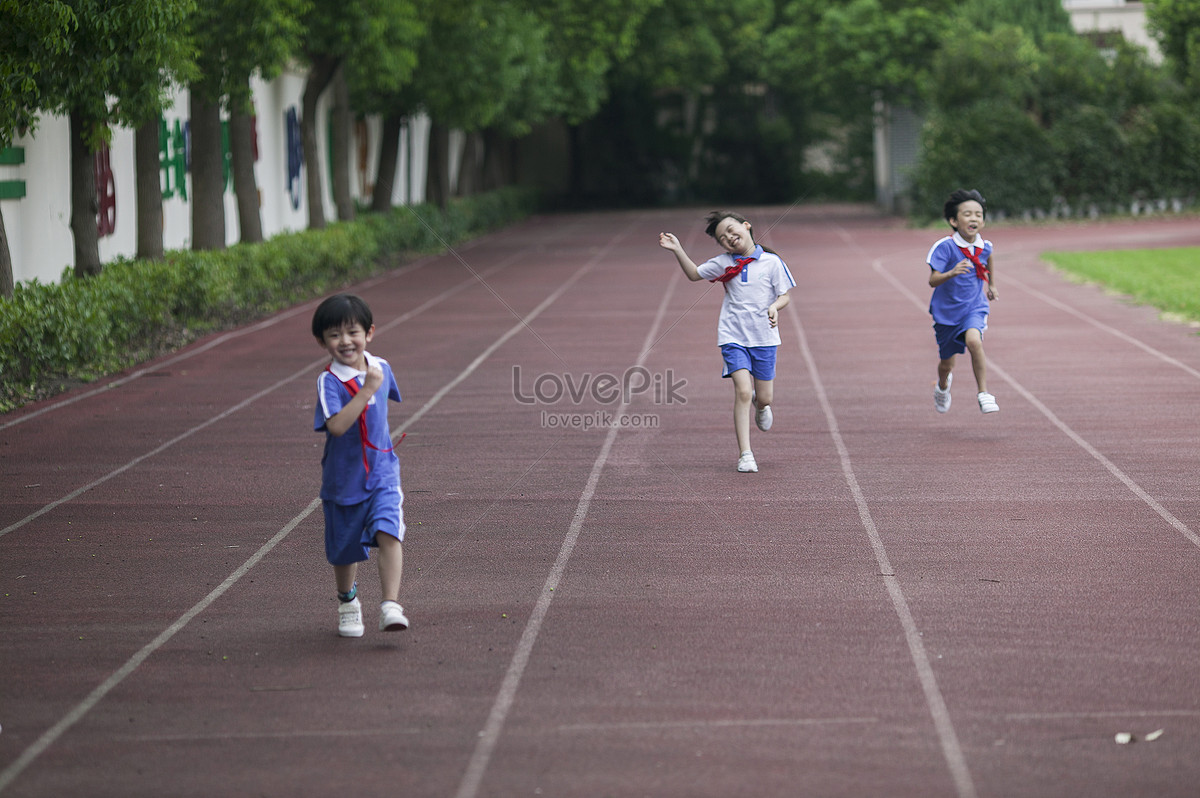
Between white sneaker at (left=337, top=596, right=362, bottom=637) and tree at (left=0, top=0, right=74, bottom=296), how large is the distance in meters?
6.20

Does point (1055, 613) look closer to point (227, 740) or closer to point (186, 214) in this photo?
point (227, 740)

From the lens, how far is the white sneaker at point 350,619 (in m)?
5.62

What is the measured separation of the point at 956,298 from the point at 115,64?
6.77 m

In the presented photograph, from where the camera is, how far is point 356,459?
18.0ft

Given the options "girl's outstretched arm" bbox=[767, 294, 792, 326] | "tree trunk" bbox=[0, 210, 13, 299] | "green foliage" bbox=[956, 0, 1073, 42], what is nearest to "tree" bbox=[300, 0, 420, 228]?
"tree trunk" bbox=[0, 210, 13, 299]

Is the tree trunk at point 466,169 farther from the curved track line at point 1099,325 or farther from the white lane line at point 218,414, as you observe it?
the curved track line at point 1099,325

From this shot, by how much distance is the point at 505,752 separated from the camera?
447 centimetres

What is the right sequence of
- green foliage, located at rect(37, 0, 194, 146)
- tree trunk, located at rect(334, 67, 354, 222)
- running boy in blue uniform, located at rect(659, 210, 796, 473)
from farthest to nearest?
tree trunk, located at rect(334, 67, 354, 222) → green foliage, located at rect(37, 0, 194, 146) → running boy in blue uniform, located at rect(659, 210, 796, 473)

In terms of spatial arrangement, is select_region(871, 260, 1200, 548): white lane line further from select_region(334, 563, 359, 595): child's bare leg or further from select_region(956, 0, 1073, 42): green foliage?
select_region(956, 0, 1073, 42): green foliage

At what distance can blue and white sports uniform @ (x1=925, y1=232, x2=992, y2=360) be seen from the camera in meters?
9.98

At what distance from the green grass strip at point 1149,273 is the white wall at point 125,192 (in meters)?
11.1

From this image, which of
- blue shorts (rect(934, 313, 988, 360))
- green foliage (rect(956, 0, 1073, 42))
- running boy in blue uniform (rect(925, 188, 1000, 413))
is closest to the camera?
running boy in blue uniform (rect(925, 188, 1000, 413))

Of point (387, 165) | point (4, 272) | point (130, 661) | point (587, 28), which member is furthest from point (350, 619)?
point (587, 28)

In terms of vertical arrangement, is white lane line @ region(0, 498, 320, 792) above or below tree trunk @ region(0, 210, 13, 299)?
below
